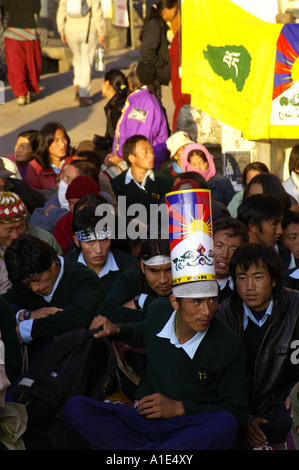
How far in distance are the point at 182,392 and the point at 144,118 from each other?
4.74m

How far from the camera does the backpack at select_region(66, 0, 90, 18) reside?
35.4 feet

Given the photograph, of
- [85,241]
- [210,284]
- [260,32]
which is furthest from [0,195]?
[260,32]

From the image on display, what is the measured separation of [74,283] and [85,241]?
18.5 inches

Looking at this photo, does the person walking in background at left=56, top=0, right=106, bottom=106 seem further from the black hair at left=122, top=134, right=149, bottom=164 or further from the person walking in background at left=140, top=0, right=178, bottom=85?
the black hair at left=122, top=134, right=149, bottom=164

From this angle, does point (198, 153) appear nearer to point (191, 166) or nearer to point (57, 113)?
point (191, 166)

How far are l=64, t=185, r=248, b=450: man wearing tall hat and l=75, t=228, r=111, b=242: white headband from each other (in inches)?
41.1

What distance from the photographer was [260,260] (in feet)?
13.2

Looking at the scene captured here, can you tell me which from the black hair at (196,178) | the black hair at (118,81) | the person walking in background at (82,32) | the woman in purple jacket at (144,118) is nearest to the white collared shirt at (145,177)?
the black hair at (196,178)

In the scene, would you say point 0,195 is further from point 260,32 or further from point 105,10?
point 105,10

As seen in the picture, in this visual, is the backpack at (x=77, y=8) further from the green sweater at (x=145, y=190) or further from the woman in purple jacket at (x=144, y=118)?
the green sweater at (x=145, y=190)

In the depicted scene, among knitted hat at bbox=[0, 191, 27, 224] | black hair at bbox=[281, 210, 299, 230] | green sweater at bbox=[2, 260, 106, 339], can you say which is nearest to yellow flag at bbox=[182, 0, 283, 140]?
black hair at bbox=[281, 210, 299, 230]

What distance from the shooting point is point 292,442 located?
12.0 ft

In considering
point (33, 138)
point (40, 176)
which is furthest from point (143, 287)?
point (33, 138)

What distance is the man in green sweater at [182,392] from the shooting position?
368 centimetres
